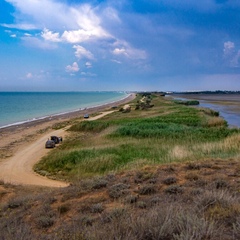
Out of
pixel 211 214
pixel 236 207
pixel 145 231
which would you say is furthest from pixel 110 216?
pixel 236 207

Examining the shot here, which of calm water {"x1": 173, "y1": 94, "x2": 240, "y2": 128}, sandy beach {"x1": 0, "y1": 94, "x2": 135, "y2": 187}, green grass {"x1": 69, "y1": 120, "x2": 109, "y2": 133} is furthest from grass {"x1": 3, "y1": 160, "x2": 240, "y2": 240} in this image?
calm water {"x1": 173, "y1": 94, "x2": 240, "y2": 128}

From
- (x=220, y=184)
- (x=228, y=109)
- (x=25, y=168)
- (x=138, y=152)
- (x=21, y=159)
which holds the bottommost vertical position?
(x=228, y=109)

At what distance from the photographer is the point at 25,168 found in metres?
20.0

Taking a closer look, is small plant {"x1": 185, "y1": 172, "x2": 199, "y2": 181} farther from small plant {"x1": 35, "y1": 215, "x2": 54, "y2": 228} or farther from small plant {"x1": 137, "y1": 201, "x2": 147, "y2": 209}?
small plant {"x1": 35, "y1": 215, "x2": 54, "y2": 228}

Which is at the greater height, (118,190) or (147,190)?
(147,190)

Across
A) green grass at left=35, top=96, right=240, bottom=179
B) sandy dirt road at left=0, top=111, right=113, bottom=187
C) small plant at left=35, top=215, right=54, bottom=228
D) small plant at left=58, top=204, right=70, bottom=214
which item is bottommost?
sandy dirt road at left=0, top=111, right=113, bottom=187

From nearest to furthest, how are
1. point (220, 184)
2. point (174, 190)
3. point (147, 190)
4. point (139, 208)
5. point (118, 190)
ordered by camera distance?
point (139, 208) < point (174, 190) < point (220, 184) < point (147, 190) < point (118, 190)

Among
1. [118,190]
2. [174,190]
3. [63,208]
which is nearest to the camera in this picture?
[63,208]

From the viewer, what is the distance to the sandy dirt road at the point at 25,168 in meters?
16.1

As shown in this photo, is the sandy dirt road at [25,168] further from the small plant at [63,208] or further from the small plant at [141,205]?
the small plant at [141,205]

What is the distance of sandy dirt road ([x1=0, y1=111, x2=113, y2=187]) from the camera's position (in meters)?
16.1

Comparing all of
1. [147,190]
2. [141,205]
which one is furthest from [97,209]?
[147,190]

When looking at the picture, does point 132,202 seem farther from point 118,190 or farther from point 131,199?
point 118,190

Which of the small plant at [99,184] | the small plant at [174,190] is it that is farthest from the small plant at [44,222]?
the small plant at [174,190]
